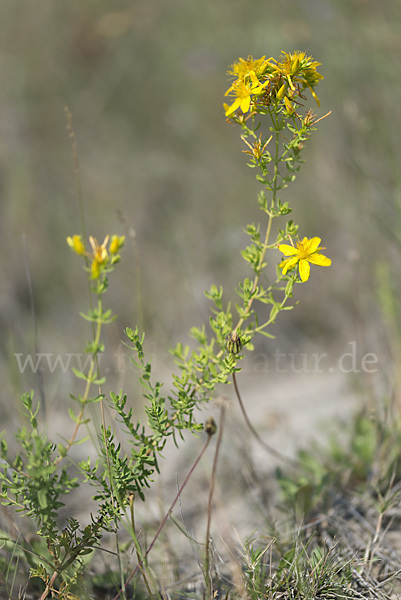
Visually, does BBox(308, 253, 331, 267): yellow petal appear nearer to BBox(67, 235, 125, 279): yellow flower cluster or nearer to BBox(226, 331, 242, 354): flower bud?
BBox(226, 331, 242, 354): flower bud

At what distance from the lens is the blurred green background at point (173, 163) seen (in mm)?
2939

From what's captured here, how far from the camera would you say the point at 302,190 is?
135 inches

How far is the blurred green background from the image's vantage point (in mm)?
2939

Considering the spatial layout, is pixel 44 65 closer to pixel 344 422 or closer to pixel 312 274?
pixel 312 274

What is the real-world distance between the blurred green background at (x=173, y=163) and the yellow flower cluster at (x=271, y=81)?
148 cm

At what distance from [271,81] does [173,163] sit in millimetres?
2963

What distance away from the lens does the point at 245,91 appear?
1.05 meters

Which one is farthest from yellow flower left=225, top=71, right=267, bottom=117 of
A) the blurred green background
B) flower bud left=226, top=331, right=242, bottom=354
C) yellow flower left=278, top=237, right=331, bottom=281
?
the blurred green background

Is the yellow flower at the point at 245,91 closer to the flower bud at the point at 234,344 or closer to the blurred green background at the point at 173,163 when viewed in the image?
the flower bud at the point at 234,344

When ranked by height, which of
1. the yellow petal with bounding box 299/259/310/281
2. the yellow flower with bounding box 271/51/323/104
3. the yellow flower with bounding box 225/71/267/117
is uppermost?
the yellow flower with bounding box 271/51/323/104

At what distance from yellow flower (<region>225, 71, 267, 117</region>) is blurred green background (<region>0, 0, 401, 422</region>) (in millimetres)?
1532

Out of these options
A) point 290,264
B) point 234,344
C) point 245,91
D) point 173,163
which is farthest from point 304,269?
point 173,163

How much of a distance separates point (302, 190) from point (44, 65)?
2989mm

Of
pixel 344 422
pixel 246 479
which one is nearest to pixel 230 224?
pixel 344 422
